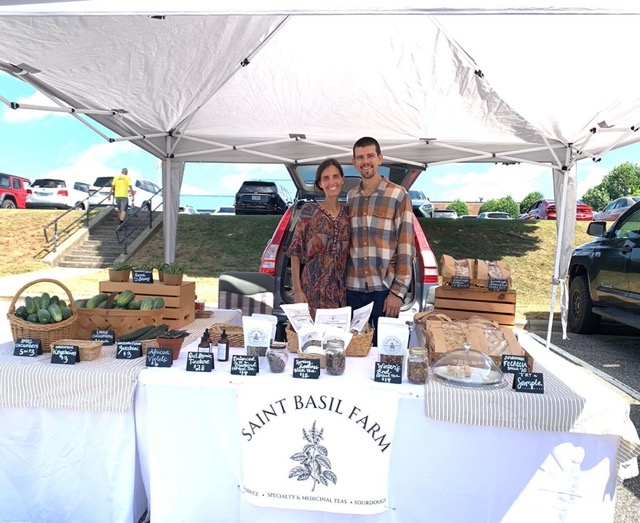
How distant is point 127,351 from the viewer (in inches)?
79.1

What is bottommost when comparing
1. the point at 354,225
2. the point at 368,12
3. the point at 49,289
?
the point at 49,289

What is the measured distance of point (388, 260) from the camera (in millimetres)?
2660

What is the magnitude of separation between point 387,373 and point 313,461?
404 millimetres

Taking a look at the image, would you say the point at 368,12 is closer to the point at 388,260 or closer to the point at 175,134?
the point at 388,260

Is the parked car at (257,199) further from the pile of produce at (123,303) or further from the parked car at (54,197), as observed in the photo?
the pile of produce at (123,303)

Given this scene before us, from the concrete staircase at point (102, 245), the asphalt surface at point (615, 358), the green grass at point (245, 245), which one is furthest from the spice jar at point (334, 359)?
the concrete staircase at point (102, 245)

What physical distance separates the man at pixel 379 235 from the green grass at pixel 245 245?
20.6 ft

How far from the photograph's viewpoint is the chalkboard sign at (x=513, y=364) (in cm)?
187

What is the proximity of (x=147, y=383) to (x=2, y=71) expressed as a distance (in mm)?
2289

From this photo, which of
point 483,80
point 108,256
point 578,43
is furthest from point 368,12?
point 108,256

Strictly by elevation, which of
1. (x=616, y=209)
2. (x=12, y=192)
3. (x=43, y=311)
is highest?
(x=616, y=209)

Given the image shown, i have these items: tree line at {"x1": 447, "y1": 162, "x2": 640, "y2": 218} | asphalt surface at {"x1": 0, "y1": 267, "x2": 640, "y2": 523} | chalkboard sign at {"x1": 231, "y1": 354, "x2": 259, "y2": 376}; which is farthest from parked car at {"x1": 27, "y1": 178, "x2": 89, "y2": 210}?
tree line at {"x1": 447, "y1": 162, "x2": 640, "y2": 218}

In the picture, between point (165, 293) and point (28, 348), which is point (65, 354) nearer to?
point (28, 348)

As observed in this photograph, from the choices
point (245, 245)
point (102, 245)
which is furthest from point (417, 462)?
point (102, 245)
